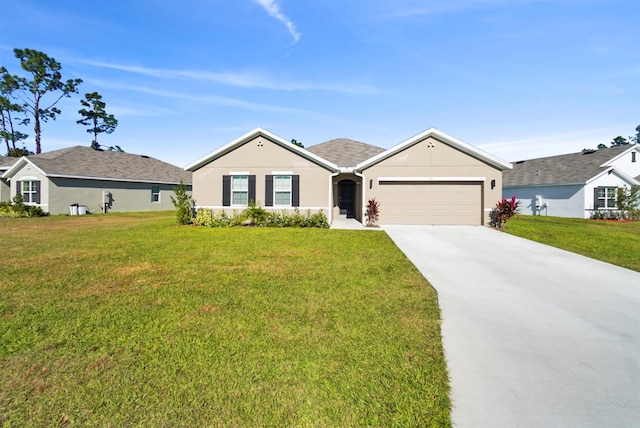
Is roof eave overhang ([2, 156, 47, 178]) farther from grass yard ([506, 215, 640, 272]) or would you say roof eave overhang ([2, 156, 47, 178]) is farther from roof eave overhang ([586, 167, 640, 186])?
roof eave overhang ([586, 167, 640, 186])

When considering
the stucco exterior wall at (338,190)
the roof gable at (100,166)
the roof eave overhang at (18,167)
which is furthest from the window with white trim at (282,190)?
the roof eave overhang at (18,167)

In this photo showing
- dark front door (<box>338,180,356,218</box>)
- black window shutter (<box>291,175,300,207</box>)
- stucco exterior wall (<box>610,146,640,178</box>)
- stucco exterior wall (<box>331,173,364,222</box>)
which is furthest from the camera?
stucco exterior wall (<box>610,146,640,178</box>)

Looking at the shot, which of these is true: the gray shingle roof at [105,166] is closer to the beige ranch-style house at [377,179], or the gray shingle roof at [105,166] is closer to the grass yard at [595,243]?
the beige ranch-style house at [377,179]

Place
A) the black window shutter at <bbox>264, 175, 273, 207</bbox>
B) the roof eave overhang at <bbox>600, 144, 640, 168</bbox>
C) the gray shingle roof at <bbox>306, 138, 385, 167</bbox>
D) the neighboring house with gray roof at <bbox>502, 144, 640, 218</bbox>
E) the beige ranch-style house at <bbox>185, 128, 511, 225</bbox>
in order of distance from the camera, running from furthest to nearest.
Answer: the roof eave overhang at <bbox>600, 144, 640, 168</bbox>
the neighboring house with gray roof at <bbox>502, 144, 640, 218</bbox>
the gray shingle roof at <bbox>306, 138, 385, 167</bbox>
the black window shutter at <bbox>264, 175, 273, 207</bbox>
the beige ranch-style house at <bbox>185, 128, 511, 225</bbox>

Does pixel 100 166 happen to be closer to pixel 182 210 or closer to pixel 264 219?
pixel 182 210

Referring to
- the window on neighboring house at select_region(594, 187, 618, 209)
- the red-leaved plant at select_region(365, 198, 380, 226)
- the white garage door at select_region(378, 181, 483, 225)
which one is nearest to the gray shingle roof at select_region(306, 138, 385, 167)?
the white garage door at select_region(378, 181, 483, 225)

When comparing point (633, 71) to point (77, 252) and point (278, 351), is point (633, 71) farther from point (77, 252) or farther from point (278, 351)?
point (77, 252)

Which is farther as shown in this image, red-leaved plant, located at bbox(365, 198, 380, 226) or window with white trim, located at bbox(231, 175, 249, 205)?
window with white trim, located at bbox(231, 175, 249, 205)

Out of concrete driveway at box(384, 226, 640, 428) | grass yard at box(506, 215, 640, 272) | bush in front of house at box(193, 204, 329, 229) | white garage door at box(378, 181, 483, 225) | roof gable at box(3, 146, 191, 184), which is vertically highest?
roof gable at box(3, 146, 191, 184)

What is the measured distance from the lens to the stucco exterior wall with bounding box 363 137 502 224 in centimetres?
1519

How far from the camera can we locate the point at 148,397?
2652 mm

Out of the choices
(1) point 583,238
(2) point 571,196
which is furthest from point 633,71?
(2) point 571,196

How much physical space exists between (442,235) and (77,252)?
40.2 ft

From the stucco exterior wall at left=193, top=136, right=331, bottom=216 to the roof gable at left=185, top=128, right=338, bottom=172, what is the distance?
0.51 feet
